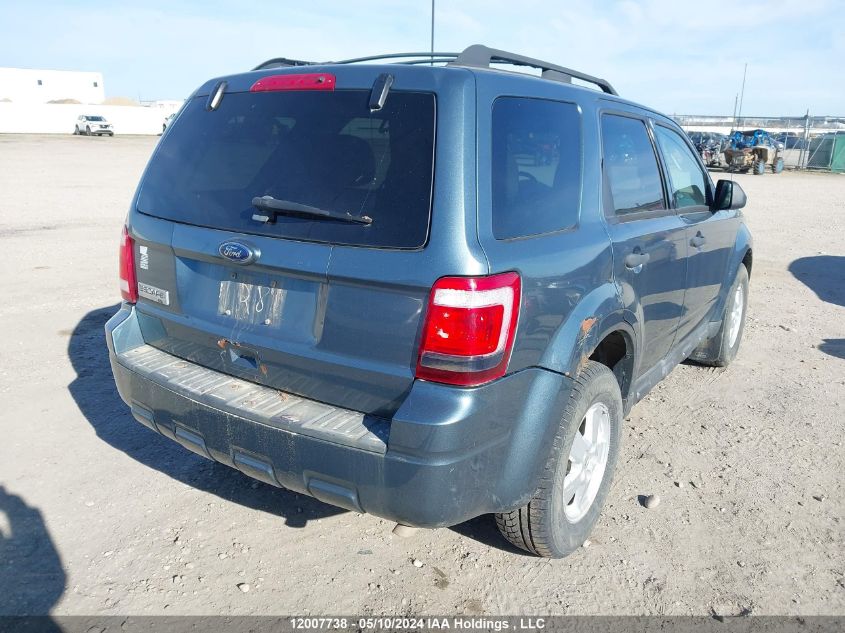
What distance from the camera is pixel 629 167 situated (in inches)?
132

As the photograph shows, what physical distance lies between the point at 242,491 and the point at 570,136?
7.64 feet

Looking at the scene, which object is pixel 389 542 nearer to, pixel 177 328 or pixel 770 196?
pixel 177 328

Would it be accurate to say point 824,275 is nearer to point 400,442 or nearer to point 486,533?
point 486,533

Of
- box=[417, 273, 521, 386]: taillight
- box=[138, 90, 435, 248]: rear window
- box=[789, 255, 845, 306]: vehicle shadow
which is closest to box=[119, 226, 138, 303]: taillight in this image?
box=[138, 90, 435, 248]: rear window

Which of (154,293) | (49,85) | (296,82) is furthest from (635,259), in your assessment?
(49,85)

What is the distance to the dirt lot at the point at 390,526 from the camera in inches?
106

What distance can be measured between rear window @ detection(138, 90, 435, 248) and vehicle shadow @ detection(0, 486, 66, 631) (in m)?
1.53

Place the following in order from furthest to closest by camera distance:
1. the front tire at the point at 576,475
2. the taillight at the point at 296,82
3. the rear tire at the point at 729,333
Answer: the rear tire at the point at 729,333
the front tire at the point at 576,475
the taillight at the point at 296,82

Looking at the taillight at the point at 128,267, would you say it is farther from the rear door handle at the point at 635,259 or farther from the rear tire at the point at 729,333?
the rear tire at the point at 729,333

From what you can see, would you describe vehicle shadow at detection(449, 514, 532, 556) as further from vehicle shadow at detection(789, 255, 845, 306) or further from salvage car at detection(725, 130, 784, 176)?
salvage car at detection(725, 130, 784, 176)

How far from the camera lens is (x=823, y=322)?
661 cm

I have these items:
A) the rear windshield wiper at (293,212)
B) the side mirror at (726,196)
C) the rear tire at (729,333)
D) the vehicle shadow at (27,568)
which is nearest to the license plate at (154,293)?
the rear windshield wiper at (293,212)

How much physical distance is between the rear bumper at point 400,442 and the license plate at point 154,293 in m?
0.40

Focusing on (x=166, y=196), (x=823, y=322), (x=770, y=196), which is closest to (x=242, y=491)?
(x=166, y=196)
